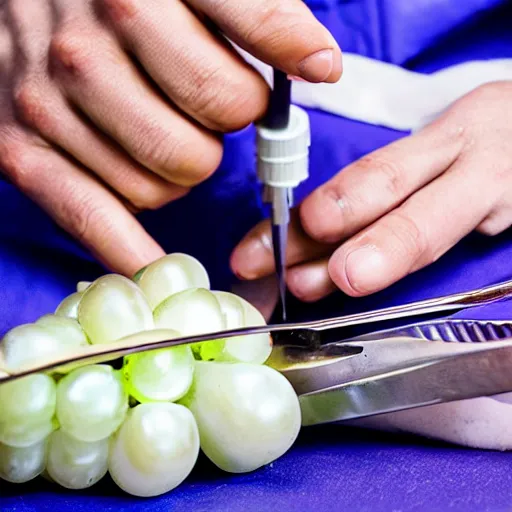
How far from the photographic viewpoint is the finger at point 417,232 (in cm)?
37

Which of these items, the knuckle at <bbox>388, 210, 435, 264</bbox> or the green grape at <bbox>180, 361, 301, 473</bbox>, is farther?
the knuckle at <bbox>388, 210, 435, 264</bbox>

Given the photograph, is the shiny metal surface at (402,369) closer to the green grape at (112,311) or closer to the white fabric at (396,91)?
the green grape at (112,311)

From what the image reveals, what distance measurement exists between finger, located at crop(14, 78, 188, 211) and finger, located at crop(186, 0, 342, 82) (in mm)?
103

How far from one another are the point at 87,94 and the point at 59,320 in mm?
149

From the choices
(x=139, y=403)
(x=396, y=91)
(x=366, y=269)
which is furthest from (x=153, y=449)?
(x=396, y=91)

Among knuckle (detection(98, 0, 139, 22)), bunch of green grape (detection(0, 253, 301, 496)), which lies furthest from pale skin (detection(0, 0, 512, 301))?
bunch of green grape (detection(0, 253, 301, 496))

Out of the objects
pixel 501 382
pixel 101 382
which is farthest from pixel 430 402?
pixel 101 382

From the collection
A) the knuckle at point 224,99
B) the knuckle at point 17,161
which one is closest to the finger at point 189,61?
the knuckle at point 224,99

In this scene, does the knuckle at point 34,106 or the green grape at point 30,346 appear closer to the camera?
the green grape at point 30,346

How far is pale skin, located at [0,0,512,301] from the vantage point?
1.20 feet

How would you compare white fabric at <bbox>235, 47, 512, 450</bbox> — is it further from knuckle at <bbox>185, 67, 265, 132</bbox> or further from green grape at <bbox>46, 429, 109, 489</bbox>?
green grape at <bbox>46, 429, 109, 489</bbox>

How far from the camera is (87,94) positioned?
15.5 inches

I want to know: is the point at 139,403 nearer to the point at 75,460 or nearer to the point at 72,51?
the point at 75,460

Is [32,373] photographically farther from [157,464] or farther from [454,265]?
[454,265]
